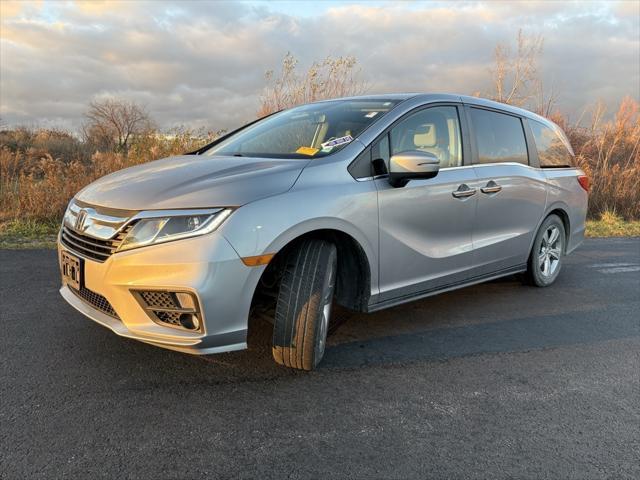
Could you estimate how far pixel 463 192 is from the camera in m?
3.87

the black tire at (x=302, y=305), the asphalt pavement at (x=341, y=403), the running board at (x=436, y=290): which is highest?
the black tire at (x=302, y=305)

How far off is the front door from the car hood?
74 centimetres

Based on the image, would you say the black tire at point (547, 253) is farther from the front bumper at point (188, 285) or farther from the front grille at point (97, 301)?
the front grille at point (97, 301)

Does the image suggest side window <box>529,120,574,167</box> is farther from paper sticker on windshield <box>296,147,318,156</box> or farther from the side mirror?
paper sticker on windshield <box>296,147,318,156</box>

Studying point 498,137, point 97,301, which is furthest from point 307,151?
point 498,137

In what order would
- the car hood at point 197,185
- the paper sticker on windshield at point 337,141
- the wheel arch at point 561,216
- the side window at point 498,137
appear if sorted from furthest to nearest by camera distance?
1. the wheel arch at point 561,216
2. the side window at point 498,137
3. the paper sticker on windshield at point 337,141
4. the car hood at point 197,185

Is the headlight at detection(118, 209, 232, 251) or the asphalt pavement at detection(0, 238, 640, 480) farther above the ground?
the headlight at detection(118, 209, 232, 251)

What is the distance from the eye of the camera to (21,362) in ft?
10.1

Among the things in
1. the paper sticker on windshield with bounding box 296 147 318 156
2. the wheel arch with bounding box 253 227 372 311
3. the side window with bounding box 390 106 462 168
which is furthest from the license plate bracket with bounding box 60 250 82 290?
the side window with bounding box 390 106 462 168

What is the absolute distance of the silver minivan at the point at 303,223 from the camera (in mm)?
2623

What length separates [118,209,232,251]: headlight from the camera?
2.60m

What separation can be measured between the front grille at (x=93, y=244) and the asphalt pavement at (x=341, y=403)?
27.3 inches

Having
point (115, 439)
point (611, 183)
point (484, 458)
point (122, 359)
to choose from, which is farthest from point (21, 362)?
point (611, 183)

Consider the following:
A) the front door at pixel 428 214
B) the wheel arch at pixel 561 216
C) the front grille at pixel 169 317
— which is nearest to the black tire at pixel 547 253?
the wheel arch at pixel 561 216
